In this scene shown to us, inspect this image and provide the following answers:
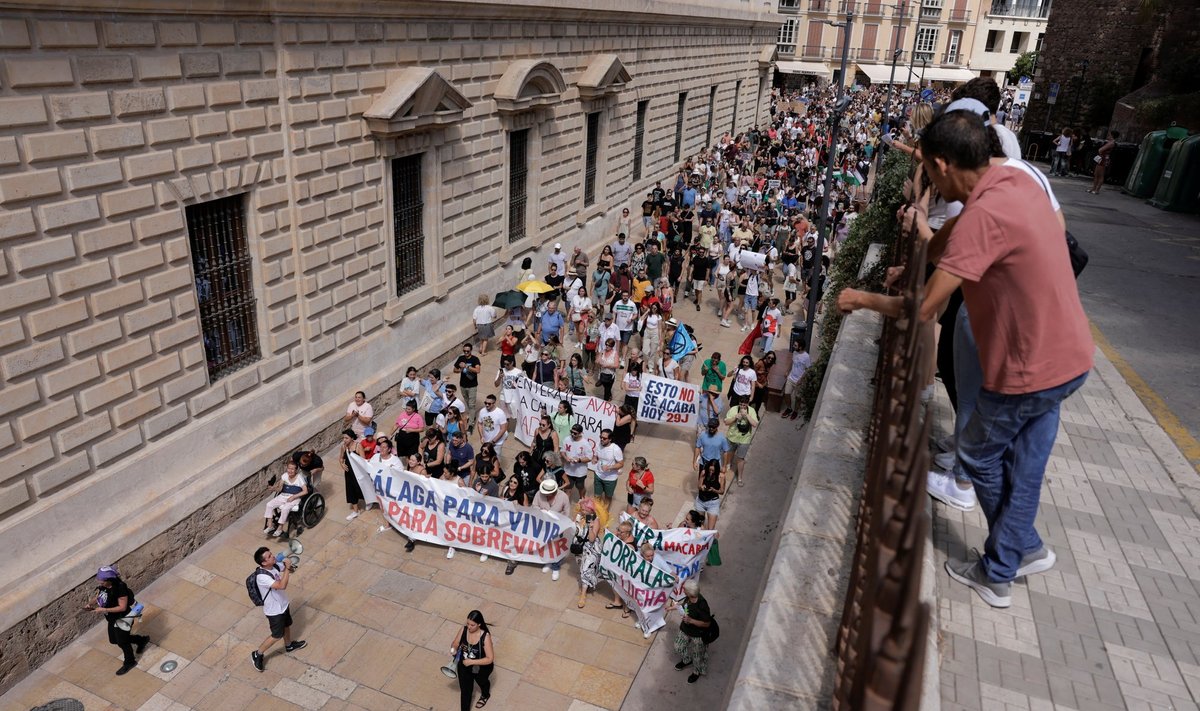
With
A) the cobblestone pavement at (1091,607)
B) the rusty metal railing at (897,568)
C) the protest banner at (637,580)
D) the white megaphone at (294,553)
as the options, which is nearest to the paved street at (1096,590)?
the cobblestone pavement at (1091,607)

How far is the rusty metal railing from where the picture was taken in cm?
203

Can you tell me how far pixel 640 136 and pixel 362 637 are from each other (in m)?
21.6

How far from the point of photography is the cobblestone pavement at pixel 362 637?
868 cm

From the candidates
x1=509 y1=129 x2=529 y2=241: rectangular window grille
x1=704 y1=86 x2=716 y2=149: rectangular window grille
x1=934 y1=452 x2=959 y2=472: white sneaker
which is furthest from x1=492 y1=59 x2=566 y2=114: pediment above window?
x1=704 y1=86 x2=716 y2=149: rectangular window grille

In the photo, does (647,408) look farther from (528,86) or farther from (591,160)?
(591,160)

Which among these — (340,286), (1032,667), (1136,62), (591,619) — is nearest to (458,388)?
(340,286)

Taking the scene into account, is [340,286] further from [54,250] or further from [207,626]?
[207,626]

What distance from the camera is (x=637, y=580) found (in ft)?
31.7

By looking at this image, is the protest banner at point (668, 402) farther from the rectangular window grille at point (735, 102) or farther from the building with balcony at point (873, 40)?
the building with balcony at point (873, 40)

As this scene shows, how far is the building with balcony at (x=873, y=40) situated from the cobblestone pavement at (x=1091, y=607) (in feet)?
237

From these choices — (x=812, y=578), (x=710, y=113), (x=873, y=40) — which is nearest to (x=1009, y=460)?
(x=812, y=578)

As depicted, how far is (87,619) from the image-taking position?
9461mm

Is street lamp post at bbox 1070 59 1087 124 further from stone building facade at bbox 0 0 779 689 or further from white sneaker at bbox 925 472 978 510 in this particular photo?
white sneaker at bbox 925 472 978 510

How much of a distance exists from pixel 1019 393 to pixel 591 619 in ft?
24.2
